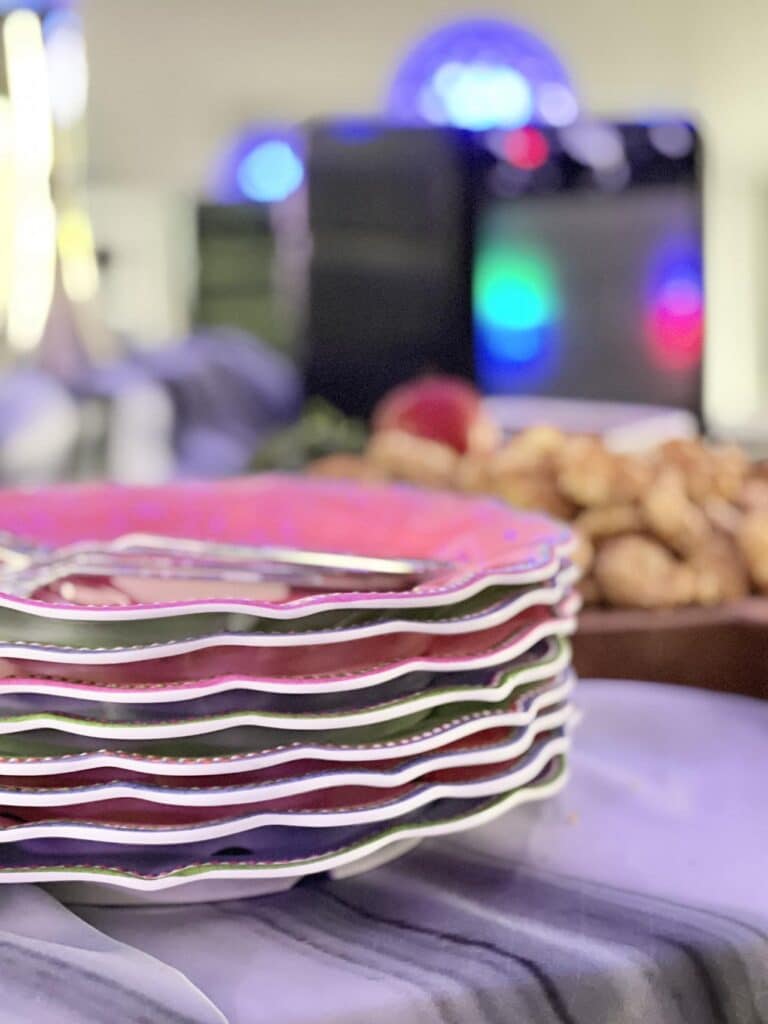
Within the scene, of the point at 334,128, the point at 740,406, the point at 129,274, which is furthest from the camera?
the point at 740,406

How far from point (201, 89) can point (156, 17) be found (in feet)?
0.36

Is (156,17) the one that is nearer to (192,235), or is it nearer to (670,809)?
(192,235)

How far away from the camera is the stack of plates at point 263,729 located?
25 centimetres

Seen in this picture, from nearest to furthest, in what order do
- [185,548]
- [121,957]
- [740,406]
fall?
[121,957], [185,548], [740,406]

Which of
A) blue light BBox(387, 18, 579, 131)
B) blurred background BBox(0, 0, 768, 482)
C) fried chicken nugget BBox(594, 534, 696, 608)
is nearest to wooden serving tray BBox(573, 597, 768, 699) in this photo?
fried chicken nugget BBox(594, 534, 696, 608)

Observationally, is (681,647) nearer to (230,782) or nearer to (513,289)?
(230,782)

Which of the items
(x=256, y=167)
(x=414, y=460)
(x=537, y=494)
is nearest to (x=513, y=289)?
(x=256, y=167)

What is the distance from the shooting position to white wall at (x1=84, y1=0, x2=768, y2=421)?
5.09 feet

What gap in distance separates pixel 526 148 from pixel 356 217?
21 cm

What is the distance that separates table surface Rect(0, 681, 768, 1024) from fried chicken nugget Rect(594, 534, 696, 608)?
0.45 feet

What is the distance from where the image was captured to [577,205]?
130 cm

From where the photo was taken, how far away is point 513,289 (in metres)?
1.33

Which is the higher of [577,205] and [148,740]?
[577,205]

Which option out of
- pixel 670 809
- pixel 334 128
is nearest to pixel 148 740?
pixel 670 809
